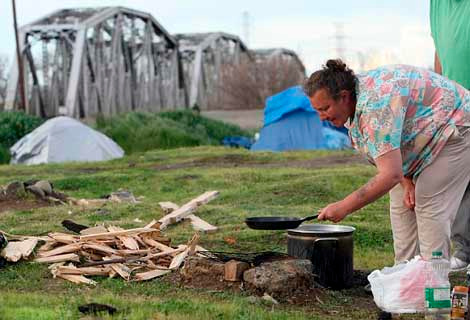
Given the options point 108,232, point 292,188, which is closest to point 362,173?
point 292,188

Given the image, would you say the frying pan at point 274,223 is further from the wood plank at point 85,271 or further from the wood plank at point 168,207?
the wood plank at point 168,207

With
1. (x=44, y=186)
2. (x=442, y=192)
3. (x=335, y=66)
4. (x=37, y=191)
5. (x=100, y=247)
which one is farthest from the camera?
(x=44, y=186)

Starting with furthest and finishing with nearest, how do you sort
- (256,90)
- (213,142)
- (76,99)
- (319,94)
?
1. (256,90)
2. (76,99)
3. (213,142)
4. (319,94)

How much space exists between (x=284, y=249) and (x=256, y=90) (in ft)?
134

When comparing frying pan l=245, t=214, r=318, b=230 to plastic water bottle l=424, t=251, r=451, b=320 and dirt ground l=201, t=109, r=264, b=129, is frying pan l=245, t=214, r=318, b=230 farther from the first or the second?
dirt ground l=201, t=109, r=264, b=129

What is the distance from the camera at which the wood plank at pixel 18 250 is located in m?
7.56

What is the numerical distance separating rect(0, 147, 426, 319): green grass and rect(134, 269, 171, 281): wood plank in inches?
4.5

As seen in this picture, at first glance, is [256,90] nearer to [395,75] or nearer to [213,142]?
[213,142]

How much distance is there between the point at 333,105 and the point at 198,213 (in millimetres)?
5586

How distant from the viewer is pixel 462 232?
6859 mm

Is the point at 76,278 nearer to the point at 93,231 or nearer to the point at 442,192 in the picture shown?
the point at 93,231

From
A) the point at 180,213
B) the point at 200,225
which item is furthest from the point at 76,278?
the point at 180,213

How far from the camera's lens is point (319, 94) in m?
5.47

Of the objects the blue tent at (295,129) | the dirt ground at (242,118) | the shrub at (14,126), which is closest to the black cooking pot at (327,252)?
the blue tent at (295,129)
